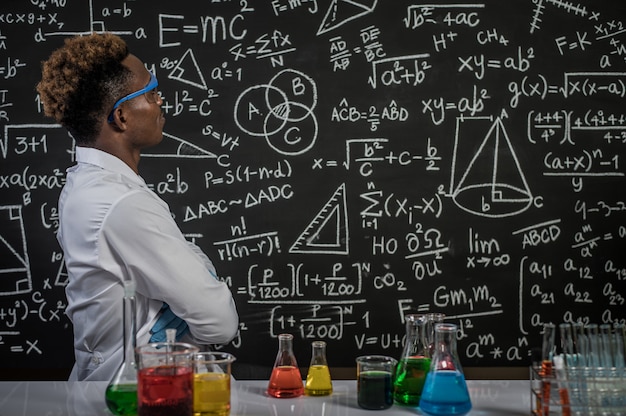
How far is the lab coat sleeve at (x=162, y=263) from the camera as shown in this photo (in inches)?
72.4

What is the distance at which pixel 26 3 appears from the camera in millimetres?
3539

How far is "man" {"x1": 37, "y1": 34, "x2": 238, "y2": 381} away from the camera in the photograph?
1.85 meters

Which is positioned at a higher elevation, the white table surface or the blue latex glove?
the blue latex glove

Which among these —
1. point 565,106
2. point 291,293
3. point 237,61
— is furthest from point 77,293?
point 565,106

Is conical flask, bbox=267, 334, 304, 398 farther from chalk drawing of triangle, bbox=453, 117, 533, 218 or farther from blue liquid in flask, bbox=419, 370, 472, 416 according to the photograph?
chalk drawing of triangle, bbox=453, 117, 533, 218

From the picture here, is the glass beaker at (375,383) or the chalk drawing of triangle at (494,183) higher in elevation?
the chalk drawing of triangle at (494,183)

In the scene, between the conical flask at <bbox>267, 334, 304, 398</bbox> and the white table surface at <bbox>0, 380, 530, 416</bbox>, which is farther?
the conical flask at <bbox>267, 334, 304, 398</bbox>

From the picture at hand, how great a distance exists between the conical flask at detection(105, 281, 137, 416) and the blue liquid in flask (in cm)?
59

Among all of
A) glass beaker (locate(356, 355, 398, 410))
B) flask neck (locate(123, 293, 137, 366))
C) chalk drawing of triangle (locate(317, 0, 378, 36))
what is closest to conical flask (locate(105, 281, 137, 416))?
flask neck (locate(123, 293, 137, 366))

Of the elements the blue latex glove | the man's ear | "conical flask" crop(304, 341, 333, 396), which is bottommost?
"conical flask" crop(304, 341, 333, 396)

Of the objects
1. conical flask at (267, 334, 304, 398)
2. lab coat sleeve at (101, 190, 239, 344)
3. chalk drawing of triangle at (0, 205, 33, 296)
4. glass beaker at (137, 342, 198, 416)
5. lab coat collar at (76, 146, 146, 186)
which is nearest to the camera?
glass beaker at (137, 342, 198, 416)

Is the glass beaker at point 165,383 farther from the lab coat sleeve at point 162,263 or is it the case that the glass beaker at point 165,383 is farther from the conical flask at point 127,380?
the lab coat sleeve at point 162,263

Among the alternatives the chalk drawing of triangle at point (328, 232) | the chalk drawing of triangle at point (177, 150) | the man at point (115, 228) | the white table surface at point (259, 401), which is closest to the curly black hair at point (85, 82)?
the man at point (115, 228)

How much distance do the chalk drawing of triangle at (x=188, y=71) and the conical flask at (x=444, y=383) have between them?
2.38 meters
